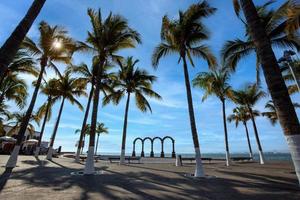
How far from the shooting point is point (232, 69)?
674 inches

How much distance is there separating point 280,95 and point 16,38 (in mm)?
6198

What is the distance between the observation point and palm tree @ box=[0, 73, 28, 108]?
907 inches

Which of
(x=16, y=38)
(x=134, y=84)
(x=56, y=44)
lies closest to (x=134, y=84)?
(x=134, y=84)

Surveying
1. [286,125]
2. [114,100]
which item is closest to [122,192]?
[286,125]

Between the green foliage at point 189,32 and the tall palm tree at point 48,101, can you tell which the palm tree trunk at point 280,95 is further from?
the tall palm tree at point 48,101

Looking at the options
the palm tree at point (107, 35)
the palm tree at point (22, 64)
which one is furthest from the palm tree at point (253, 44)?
the palm tree at point (22, 64)

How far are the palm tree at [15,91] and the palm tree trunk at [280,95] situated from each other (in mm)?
25155

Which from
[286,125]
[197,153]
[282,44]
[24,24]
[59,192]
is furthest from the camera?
[282,44]

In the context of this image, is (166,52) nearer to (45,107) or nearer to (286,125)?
(286,125)

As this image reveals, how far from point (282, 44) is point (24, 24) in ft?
56.1

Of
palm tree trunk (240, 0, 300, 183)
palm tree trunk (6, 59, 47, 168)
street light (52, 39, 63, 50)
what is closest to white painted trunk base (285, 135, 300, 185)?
palm tree trunk (240, 0, 300, 183)

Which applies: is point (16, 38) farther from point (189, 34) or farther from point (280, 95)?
point (189, 34)

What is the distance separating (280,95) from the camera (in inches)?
158

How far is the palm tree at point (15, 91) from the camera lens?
2305cm
